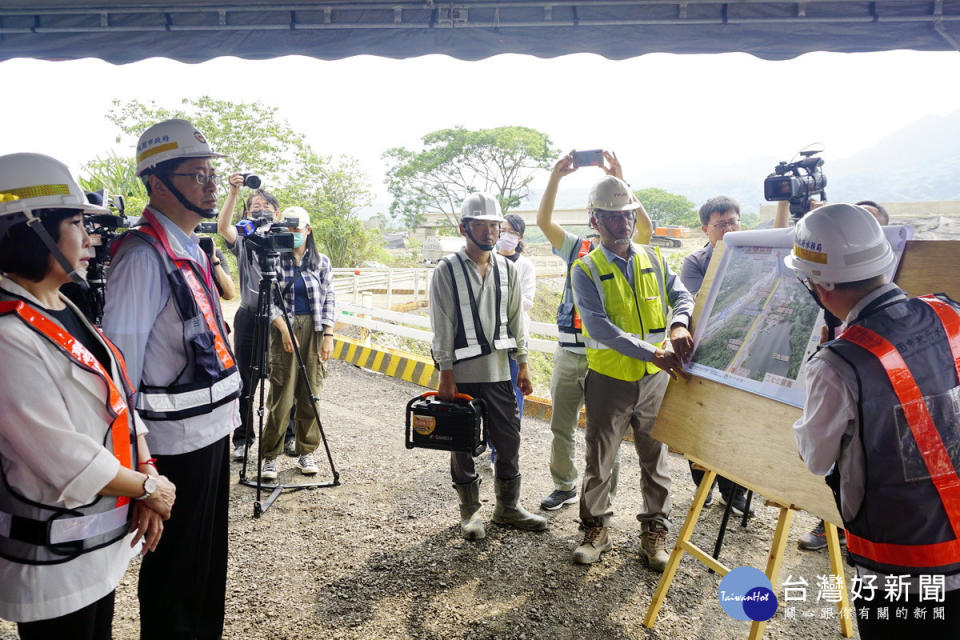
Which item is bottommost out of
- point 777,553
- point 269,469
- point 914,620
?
point 269,469

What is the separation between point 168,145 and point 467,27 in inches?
76.8

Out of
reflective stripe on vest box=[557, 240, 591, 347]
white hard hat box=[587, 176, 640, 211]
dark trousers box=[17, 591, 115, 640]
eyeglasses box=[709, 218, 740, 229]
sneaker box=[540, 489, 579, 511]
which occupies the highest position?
white hard hat box=[587, 176, 640, 211]

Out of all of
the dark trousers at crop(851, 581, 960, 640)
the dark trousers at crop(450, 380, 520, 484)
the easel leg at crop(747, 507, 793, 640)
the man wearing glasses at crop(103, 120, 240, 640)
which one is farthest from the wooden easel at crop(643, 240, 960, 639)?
the man wearing glasses at crop(103, 120, 240, 640)

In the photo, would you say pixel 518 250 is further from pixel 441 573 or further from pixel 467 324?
pixel 441 573

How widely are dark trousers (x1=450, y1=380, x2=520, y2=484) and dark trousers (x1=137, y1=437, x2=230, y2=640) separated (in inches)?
70.9

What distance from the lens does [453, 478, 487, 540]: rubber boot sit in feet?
12.9

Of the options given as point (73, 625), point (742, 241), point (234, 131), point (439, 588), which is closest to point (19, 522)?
point (73, 625)

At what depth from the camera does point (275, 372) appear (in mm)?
4891

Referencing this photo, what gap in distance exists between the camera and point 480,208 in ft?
12.9

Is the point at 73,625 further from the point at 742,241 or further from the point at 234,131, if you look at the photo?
the point at 234,131

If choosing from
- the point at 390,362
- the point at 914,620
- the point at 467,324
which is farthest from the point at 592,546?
the point at 390,362

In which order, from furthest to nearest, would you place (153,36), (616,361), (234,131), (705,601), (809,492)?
(234,131) → (153,36) → (616,361) → (705,601) → (809,492)

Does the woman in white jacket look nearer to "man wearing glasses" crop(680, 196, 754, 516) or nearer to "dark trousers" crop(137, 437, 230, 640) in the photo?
"dark trousers" crop(137, 437, 230, 640)

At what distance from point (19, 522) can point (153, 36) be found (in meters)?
3.32
